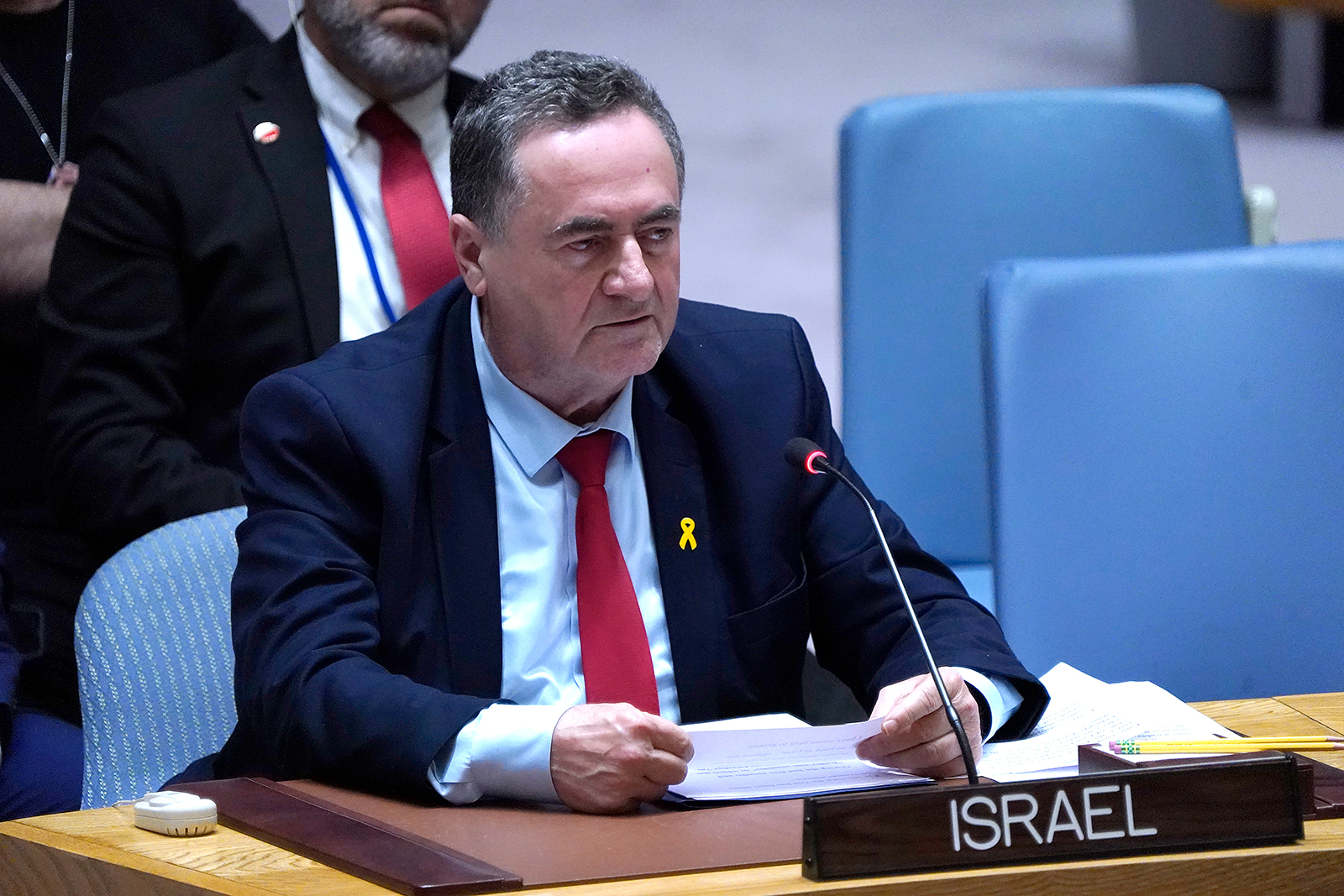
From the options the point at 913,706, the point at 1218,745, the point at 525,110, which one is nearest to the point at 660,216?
the point at 525,110

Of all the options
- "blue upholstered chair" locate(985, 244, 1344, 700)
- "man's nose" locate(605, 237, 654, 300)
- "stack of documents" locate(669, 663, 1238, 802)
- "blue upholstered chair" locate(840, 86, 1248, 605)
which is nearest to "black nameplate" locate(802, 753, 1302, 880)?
"stack of documents" locate(669, 663, 1238, 802)

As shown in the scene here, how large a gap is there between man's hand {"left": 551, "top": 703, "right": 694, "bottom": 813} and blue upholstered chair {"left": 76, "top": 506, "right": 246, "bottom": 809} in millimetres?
637

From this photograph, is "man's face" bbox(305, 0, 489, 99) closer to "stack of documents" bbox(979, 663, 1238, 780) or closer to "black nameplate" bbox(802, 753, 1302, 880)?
"stack of documents" bbox(979, 663, 1238, 780)

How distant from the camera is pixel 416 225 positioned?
2500 mm

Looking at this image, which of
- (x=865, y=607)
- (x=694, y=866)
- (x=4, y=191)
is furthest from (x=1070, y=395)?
(x=4, y=191)

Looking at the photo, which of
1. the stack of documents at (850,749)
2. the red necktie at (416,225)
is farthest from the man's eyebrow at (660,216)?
the red necktie at (416,225)

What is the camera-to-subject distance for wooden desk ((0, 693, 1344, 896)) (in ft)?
3.78

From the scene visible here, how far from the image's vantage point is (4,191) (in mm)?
2506

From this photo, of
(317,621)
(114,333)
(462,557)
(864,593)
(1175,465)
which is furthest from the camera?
(114,333)

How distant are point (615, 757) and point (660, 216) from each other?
22.0 inches

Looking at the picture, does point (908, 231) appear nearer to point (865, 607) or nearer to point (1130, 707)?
point (865, 607)

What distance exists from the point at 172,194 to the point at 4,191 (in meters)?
0.28

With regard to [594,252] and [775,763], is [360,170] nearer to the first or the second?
[594,252]

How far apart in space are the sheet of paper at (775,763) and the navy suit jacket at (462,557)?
20 cm
